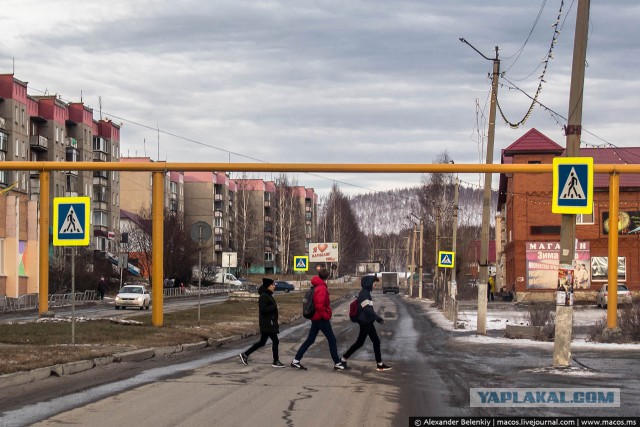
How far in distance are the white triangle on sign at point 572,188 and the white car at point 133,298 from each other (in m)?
36.4

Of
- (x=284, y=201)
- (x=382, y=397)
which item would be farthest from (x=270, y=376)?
(x=284, y=201)

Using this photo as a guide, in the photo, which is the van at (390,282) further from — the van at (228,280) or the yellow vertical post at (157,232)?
the yellow vertical post at (157,232)

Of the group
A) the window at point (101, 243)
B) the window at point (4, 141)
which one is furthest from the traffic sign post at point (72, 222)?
the window at point (101, 243)

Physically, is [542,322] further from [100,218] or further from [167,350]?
[100,218]

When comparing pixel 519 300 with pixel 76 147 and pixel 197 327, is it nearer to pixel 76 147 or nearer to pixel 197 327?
pixel 197 327

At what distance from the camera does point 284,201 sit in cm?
13450

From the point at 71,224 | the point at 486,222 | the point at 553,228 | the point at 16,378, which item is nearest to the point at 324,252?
the point at 553,228

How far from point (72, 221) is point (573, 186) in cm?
996

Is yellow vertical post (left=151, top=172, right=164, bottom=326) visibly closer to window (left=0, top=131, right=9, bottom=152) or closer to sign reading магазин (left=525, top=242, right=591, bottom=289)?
sign reading магазин (left=525, top=242, right=591, bottom=289)

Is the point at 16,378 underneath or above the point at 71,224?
underneath

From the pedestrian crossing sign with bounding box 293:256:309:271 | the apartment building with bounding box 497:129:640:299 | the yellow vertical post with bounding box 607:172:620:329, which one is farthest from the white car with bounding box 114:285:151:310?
the yellow vertical post with bounding box 607:172:620:329

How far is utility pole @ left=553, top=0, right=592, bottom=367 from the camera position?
1756 centimetres

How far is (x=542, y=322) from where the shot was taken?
1196 inches

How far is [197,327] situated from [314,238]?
144248mm
